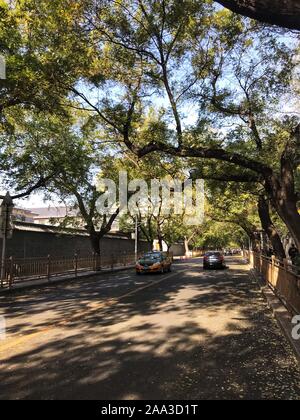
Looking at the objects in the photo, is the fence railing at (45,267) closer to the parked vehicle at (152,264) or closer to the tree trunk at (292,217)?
the parked vehicle at (152,264)

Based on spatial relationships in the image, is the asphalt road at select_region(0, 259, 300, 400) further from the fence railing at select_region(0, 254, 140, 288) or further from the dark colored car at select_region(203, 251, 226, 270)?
the dark colored car at select_region(203, 251, 226, 270)

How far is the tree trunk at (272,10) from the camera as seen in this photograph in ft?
17.6

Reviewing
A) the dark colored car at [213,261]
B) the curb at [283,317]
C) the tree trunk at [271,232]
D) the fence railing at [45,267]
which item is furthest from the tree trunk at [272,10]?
the dark colored car at [213,261]

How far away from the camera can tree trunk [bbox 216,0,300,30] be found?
17.6 feet

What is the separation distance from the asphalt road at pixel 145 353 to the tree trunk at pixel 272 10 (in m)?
4.64

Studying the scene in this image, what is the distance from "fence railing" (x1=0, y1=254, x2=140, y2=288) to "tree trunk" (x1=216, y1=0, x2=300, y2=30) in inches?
568

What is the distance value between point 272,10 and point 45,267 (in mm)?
18656

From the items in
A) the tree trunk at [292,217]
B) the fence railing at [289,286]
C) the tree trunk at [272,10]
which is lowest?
the fence railing at [289,286]

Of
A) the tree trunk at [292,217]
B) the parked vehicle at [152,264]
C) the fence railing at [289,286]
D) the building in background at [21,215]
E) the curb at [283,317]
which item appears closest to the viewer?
the curb at [283,317]

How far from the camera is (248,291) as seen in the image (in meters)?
17.2

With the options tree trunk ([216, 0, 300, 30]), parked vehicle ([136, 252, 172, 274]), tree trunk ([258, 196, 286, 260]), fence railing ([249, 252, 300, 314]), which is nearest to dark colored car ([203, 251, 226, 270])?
parked vehicle ([136, 252, 172, 274])
